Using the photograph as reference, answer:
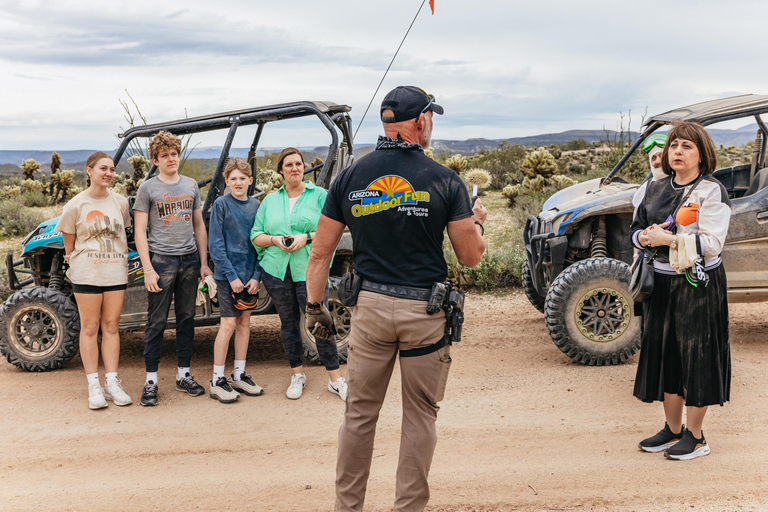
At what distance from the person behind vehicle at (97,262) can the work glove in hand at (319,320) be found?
238 cm

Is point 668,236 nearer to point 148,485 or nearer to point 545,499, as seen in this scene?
point 545,499

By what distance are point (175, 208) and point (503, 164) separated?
640 inches

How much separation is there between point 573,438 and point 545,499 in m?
0.96

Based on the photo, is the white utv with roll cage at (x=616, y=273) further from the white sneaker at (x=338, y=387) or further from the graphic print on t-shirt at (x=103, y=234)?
the graphic print on t-shirt at (x=103, y=234)

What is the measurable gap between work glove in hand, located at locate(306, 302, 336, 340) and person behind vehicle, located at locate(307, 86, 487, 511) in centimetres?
41

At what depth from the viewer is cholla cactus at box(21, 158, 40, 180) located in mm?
18547

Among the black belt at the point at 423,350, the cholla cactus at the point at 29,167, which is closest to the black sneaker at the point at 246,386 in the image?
the black belt at the point at 423,350

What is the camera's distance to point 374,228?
3322mm

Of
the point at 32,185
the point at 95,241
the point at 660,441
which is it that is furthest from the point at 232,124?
the point at 32,185

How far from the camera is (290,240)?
18.3ft

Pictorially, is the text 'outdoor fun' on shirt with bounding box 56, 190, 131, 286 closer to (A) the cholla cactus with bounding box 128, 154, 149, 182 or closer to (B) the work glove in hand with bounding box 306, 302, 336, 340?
(B) the work glove in hand with bounding box 306, 302, 336, 340

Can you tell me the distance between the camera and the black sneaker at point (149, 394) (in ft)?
18.5

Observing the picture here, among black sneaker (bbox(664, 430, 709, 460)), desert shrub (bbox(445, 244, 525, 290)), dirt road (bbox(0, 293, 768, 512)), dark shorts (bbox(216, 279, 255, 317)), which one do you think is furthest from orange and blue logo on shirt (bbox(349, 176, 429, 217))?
desert shrub (bbox(445, 244, 525, 290))

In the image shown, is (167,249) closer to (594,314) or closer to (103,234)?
(103,234)
